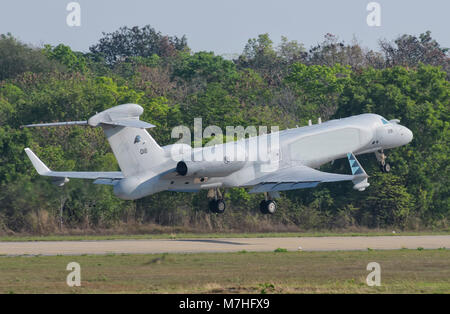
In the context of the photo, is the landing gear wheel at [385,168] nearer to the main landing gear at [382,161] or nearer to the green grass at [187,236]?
the main landing gear at [382,161]

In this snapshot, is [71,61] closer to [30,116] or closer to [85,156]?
[30,116]

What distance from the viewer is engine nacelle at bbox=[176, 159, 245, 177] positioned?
141 ft

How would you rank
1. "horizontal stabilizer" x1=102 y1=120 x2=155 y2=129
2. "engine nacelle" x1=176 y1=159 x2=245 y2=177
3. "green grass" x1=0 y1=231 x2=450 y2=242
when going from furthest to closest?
"green grass" x1=0 y1=231 x2=450 y2=242 → "engine nacelle" x1=176 y1=159 x2=245 y2=177 → "horizontal stabilizer" x1=102 y1=120 x2=155 y2=129

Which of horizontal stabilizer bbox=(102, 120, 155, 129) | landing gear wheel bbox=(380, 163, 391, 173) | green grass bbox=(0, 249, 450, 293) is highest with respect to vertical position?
horizontal stabilizer bbox=(102, 120, 155, 129)

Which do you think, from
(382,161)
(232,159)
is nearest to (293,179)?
(232,159)

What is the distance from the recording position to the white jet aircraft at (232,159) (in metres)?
42.7

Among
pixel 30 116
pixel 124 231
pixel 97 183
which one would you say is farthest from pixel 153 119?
pixel 97 183

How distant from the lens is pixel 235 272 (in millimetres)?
32406

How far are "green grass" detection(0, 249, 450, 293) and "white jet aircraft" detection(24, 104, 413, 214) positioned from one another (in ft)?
20.2

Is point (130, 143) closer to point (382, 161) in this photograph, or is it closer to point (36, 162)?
point (36, 162)

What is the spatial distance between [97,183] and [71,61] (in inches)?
2534

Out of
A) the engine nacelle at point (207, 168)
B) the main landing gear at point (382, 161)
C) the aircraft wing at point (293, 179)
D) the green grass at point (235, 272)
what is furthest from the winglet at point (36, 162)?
the main landing gear at point (382, 161)

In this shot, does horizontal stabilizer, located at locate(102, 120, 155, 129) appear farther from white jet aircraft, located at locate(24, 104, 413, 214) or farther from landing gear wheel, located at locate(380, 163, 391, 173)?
landing gear wheel, located at locate(380, 163, 391, 173)

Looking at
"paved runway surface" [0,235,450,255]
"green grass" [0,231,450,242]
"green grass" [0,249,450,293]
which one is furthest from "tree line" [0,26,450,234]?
"green grass" [0,249,450,293]
